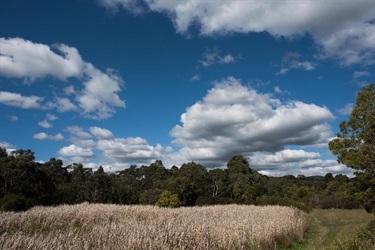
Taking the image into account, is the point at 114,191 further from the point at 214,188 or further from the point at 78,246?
the point at 78,246

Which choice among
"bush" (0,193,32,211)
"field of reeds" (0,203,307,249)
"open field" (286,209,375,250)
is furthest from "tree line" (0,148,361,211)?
"field of reeds" (0,203,307,249)

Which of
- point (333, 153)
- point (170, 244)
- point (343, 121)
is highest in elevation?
point (343, 121)

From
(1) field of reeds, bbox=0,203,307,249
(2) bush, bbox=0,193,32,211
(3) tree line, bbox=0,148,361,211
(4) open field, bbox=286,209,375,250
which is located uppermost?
(3) tree line, bbox=0,148,361,211

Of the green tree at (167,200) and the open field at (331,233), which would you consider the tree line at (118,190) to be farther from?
the open field at (331,233)

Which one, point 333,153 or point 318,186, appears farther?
point 318,186

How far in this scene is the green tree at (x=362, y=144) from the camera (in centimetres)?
2305

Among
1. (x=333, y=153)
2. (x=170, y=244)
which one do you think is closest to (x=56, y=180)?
(x=333, y=153)

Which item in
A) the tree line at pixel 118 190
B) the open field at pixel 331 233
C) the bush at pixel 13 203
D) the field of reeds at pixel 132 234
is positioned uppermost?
the tree line at pixel 118 190

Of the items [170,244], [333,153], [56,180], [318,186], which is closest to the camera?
[170,244]

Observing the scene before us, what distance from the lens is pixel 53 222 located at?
690 inches

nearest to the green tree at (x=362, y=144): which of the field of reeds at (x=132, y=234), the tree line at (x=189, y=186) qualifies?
the tree line at (x=189, y=186)

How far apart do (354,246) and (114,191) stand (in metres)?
47.7

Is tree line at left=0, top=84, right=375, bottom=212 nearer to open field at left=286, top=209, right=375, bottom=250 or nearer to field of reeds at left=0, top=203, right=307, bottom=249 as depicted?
open field at left=286, top=209, right=375, bottom=250

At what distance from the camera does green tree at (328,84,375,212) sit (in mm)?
23047
